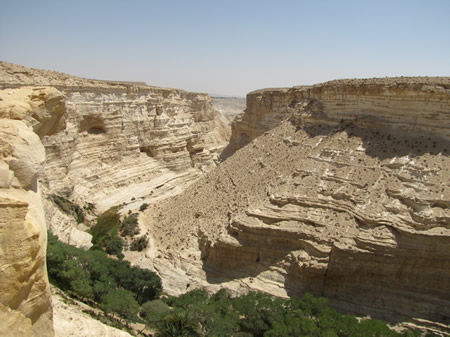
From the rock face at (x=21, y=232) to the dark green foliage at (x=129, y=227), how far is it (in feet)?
62.9

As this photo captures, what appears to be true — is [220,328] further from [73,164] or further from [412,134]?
[73,164]

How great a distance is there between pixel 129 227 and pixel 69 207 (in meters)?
4.69

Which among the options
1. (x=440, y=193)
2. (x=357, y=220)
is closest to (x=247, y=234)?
(x=357, y=220)

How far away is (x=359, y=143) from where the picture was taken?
21.8 meters

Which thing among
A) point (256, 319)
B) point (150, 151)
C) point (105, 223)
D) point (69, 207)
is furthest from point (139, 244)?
point (150, 151)

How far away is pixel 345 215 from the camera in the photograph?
61.4 ft

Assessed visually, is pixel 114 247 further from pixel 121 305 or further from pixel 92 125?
pixel 92 125

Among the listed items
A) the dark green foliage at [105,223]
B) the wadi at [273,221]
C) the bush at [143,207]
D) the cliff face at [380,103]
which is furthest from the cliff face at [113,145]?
the cliff face at [380,103]

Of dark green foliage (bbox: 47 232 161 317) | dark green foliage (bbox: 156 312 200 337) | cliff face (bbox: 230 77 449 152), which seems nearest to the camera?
dark green foliage (bbox: 156 312 200 337)

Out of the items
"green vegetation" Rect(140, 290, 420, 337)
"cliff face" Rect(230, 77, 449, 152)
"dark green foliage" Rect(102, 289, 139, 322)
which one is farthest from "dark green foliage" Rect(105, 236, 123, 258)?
"cliff face" Rect(230, 77, 449, 152)

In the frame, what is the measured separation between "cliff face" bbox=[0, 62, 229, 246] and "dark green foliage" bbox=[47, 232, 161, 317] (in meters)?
4.55

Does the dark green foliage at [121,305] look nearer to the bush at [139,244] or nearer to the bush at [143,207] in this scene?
the bush at [139,244]

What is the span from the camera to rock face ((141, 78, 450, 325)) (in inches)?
675

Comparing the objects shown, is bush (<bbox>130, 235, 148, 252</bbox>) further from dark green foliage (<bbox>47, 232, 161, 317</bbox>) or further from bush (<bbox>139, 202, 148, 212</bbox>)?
bush (<bbox>139, 202, 148, 212</bbox>)
